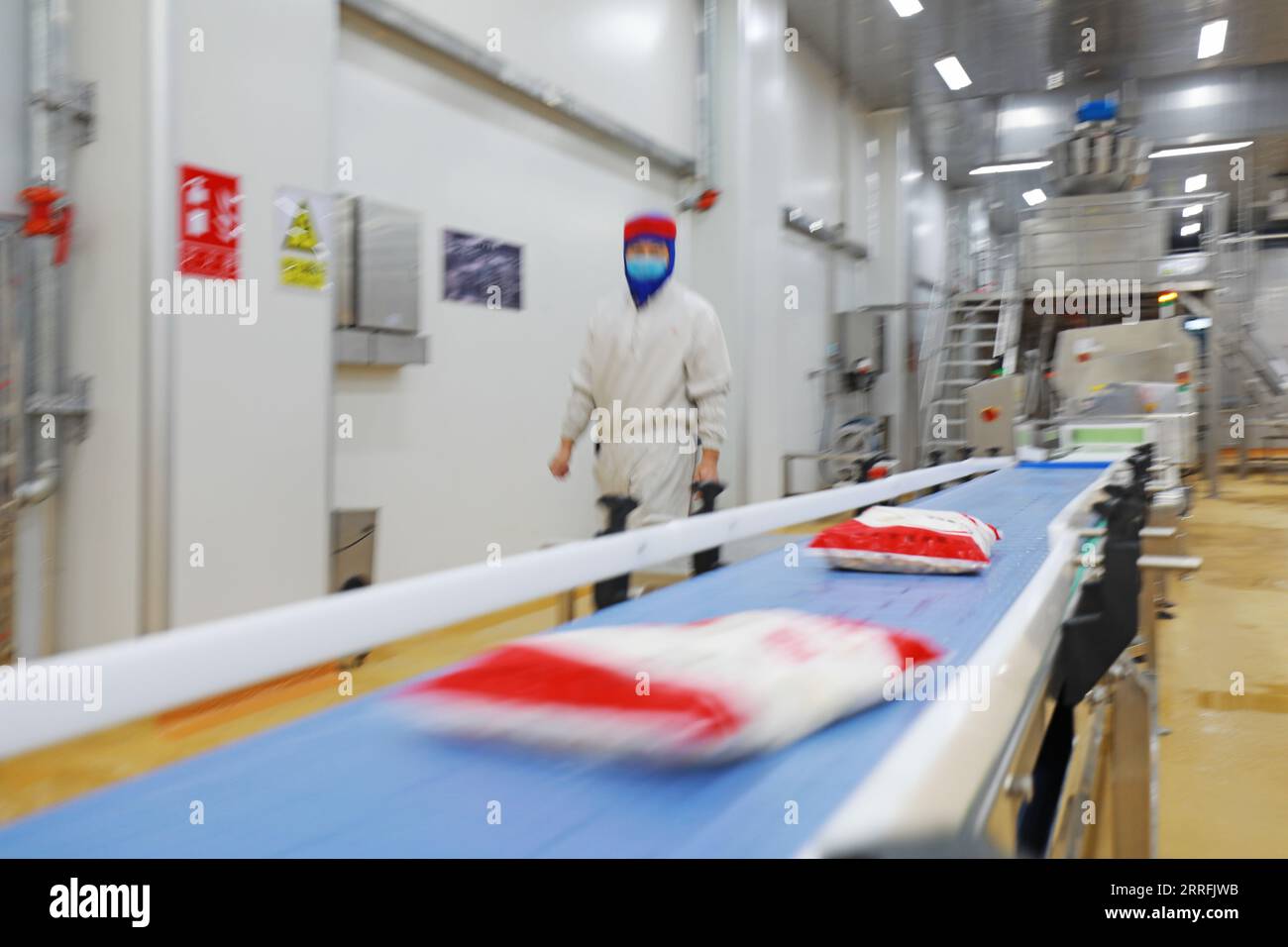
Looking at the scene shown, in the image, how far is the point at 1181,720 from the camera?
2.84m

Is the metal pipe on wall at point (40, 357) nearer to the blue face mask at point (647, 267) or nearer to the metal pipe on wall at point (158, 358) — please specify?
the metal pipe on wall at point (158, 358)

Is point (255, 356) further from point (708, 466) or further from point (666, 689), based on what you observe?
point (666, 689)

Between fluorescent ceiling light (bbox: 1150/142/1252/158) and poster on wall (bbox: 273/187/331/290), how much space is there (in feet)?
35.8

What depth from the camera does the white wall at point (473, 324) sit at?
404 cm

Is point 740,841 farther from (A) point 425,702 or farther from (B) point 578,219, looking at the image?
(B) point 578,219

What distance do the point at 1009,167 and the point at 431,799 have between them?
44.7 feet

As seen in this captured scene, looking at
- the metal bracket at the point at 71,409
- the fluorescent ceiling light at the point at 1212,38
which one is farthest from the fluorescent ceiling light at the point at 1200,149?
the metal bracket at the point at 71,409

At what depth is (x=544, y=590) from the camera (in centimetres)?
120

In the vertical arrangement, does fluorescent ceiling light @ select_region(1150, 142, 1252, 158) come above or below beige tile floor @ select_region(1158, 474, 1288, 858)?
above

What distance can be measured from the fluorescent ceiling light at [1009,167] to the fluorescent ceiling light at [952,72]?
2.45 m

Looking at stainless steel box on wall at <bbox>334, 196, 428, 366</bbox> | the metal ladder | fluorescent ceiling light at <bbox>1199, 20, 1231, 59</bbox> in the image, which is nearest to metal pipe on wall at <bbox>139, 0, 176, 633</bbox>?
stainless steel box on wall at <bbox>334, 196, 428, 366</bbox>

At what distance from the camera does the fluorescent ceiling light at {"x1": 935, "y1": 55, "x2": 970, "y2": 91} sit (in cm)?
905

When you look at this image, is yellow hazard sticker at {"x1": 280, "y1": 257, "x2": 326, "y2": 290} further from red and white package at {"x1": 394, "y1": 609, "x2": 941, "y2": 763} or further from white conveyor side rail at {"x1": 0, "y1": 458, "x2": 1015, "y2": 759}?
red and white package at {"x1": 394, "y1": 609, "x2": 941, "y2": 763}
